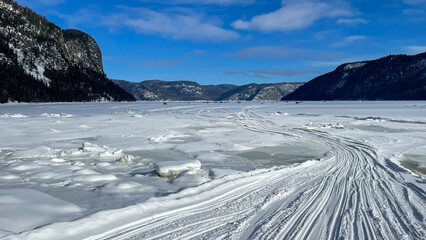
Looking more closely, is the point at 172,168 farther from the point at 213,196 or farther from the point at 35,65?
the point at 35,65

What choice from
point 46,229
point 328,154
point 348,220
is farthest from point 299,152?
point 46,229

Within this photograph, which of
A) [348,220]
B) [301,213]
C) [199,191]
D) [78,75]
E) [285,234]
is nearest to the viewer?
[285,234]

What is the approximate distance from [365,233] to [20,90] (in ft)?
385

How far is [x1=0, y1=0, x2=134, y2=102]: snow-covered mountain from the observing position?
102 meters

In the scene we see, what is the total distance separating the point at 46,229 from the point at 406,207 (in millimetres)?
6233

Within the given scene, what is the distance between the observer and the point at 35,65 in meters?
122

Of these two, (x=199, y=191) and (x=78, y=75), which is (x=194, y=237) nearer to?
(x=199, y=191)

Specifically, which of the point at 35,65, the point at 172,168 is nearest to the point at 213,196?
the point at 172,168

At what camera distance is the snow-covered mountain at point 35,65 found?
102 metres

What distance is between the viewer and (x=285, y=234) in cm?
413

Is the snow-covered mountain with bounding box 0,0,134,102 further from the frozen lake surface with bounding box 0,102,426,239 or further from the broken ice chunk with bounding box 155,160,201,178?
the broken ice chunk with bounding box 155,160,201,178

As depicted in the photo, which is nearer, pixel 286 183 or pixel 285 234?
pixel 285 234

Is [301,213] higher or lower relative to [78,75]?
lower

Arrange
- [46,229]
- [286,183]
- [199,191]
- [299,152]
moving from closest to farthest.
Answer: [46,229] → [199,191] → [286,183] → [299,152]
